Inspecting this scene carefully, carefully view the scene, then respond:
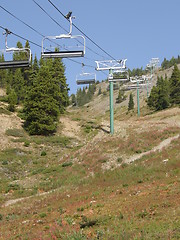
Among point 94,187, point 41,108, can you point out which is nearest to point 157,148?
point 94,187

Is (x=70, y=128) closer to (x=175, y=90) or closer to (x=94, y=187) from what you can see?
(x=175, y=90)

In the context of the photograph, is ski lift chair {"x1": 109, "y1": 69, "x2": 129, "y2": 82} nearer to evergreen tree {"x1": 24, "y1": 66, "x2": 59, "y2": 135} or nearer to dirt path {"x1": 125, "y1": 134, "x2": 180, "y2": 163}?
dirt path {"x1": 125, "y1": 134, "x2": 180, "y2": 163}

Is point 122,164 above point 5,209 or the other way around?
above

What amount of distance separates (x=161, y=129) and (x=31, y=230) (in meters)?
23.7

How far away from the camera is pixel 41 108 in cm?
4922

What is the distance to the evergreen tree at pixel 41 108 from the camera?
4832cm

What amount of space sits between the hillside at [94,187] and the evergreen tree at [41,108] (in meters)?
1.90

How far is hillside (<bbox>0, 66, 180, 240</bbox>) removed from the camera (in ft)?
35.7

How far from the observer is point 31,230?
12.4 metres

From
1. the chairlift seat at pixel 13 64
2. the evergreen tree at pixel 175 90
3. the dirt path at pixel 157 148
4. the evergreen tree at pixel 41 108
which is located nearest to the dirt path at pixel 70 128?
the evergreen tree at pixel 41 108

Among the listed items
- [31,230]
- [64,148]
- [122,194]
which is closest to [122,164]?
[122,194]

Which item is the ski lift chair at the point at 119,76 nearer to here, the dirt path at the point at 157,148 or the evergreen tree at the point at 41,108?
the dirt path at the point at 157,148

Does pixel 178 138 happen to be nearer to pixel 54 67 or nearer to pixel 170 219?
pixel 170 219

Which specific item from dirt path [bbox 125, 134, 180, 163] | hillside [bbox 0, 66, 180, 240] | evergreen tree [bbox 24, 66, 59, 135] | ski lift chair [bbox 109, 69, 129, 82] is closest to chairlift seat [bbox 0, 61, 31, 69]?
hillside [bbox 0, 66, 180, 240]
